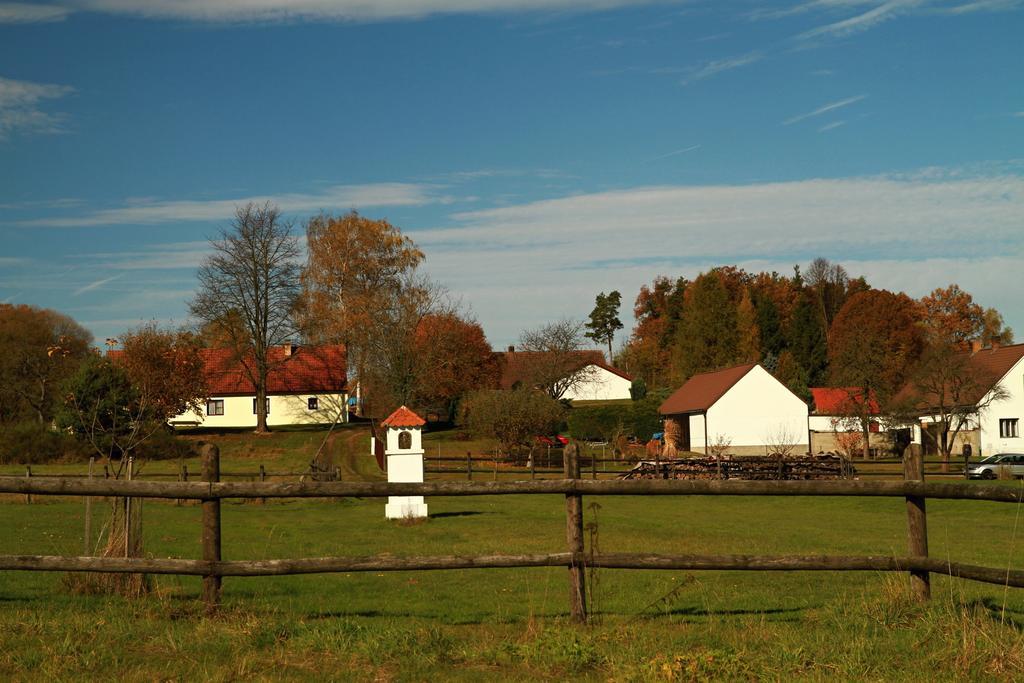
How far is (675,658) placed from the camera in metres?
6.82

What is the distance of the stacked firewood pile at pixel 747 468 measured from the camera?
40.0 m

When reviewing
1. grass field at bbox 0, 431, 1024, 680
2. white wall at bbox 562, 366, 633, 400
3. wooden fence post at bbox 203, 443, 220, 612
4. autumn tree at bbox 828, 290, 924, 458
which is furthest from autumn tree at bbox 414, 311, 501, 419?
wooden fence post at bbox 203, 443, 220, 612

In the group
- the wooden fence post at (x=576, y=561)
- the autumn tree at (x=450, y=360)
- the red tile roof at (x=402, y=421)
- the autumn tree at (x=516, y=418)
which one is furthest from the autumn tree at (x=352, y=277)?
the wooden fence post at (x=576, y=561)

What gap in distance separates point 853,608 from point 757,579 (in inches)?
140

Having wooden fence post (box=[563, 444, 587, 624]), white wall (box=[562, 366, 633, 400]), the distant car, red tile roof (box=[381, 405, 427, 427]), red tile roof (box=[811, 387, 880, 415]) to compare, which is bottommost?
the distant car

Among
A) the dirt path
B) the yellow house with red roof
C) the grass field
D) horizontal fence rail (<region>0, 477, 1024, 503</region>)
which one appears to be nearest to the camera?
the grass field

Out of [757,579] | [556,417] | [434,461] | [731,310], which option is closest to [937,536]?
[757,579]

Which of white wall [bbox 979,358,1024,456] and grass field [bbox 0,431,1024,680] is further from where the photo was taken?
white wall [bbox 979,358,1024,456]

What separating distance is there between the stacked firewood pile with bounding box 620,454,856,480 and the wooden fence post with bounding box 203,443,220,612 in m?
31.5

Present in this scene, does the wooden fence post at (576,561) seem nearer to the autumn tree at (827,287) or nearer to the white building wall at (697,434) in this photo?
the white building wall at (697,434)

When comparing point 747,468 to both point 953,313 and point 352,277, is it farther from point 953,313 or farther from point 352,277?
point 953,313

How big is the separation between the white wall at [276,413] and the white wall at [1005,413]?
1749 inches

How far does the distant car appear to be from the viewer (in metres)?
44.0

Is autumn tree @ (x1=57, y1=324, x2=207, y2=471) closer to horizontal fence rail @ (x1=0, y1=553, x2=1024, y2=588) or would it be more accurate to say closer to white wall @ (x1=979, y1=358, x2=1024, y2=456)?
horizontal fence rail @ (x1=0, y1=553, x2=1024, y2=588)
